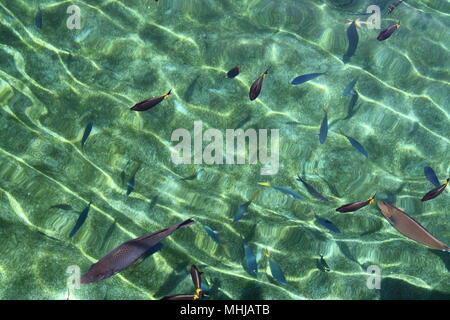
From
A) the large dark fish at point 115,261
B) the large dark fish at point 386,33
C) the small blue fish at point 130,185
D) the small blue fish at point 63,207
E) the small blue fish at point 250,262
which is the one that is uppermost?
the large dark fish at point 386,33

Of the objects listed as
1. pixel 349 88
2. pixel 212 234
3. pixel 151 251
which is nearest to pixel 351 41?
pixel 349 88

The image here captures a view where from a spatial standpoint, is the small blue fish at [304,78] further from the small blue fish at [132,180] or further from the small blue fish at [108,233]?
the small blue fish at [108,233]

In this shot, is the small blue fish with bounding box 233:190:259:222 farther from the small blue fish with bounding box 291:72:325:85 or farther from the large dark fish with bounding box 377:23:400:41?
the large dark fish with bounding box 377:23:400:41

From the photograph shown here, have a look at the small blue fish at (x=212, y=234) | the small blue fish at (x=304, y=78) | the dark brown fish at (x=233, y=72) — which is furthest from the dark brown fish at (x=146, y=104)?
the small blue fish at (x=304, y=78)

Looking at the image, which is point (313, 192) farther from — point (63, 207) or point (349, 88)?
point (63, 207)

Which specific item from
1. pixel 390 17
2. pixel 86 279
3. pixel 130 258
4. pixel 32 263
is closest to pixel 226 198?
pixel 130 258

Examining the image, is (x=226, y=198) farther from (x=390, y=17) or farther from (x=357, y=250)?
(x=390, y=17)
